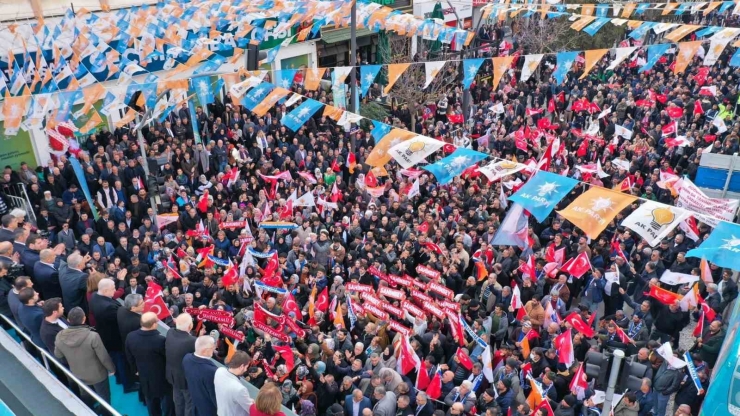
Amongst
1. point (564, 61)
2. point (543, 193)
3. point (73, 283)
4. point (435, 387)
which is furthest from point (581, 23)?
point (73, 283)

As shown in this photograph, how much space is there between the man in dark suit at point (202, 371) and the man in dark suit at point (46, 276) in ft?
8.30

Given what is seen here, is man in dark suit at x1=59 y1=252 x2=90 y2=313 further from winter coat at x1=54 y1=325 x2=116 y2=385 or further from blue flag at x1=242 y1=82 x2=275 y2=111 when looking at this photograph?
blue flag at x1=242 y1=82 x2=275 y2=111

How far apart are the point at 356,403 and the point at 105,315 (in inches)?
135

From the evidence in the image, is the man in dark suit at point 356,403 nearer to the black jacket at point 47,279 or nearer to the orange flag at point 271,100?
the black jacket at point 47,279

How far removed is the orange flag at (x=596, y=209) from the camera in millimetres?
9319

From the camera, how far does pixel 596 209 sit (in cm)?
→ 955

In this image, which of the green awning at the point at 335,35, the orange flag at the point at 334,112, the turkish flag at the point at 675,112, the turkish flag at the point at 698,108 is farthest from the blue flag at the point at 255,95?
the green awning at the point at 335,35

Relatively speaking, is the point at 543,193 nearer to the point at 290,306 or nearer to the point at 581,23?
the point at 290,306

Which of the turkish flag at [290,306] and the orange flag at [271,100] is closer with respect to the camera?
the turkish flag at [290,306]

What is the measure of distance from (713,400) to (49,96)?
13253 millimetres

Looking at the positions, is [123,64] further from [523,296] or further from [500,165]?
[523,296]

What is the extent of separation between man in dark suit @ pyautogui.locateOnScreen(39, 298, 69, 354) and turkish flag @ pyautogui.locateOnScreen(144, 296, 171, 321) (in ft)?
8.12

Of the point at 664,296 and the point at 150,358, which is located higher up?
the point at 150,358

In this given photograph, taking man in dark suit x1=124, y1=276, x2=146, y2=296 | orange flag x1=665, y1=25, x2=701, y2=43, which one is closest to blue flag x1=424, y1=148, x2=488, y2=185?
man in dark suit x1=124, y1=276, x2=146, y2=296
